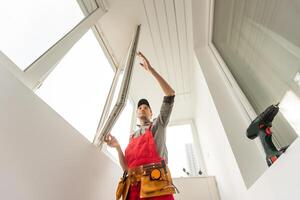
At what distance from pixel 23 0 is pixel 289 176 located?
4.56ft

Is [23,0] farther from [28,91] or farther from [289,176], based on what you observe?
[289,176]

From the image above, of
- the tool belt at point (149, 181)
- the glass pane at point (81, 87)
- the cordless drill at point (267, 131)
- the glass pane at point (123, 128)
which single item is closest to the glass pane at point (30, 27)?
the glass pane at point (81, 87)

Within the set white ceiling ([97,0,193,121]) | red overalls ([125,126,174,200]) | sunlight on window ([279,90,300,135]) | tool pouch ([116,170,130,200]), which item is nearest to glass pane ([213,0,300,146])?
sunlight on window ([279,90,300,135])

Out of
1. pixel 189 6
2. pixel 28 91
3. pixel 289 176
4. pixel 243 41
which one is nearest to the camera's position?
pixel 289 176

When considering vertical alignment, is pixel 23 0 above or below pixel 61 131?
above

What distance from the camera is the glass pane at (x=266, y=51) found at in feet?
2.40

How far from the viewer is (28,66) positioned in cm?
86

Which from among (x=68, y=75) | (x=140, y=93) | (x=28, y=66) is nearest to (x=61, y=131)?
(x=28, y=66)

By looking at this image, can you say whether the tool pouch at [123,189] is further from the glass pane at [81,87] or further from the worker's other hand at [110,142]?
the glass pane at [81,87]

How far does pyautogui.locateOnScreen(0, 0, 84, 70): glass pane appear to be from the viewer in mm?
813

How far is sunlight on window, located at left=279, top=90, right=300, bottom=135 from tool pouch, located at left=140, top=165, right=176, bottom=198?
0.62 m

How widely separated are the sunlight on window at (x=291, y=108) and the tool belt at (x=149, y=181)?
0.62m

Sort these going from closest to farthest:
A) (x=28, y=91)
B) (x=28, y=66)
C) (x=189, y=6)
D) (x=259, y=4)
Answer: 1. (x=28, y=91)
2. (x=28, y=66)
3. (x=259, y=4)
4. (x=189, y=6)

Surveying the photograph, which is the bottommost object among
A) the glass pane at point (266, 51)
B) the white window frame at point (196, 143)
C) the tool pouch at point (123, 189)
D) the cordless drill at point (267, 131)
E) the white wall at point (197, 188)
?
the tool pouch at point (123, 189)
